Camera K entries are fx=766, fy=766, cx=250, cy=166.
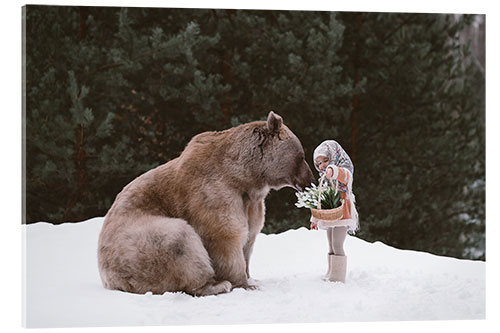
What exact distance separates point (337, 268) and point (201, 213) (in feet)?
4.50

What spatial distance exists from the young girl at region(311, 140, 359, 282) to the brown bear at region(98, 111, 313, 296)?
11.6 inches

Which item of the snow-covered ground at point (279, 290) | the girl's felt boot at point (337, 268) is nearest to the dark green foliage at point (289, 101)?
the snow-covered ground at point (279, 290)

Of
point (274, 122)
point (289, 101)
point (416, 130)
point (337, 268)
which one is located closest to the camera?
point (274, 122)

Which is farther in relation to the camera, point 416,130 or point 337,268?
point 416,130

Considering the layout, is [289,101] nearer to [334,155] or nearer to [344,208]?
[334,155]

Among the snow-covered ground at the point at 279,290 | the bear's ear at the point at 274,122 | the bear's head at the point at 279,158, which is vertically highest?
the bear's ear at the point at 274,122

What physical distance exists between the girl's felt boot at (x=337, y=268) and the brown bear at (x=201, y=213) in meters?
0.73

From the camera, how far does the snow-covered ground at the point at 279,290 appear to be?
6.19m

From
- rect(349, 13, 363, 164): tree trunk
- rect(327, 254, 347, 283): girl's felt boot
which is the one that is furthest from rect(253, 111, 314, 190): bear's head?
rect(349, 13, 363, 164): tree trunk

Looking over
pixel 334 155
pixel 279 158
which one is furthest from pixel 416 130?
pixel 279 158

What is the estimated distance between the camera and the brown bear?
6.07m

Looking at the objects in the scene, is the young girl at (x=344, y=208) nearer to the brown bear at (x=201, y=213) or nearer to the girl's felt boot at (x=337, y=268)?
the girl's felt boot at (x=337, y=268)

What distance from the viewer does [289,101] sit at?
796 cm
